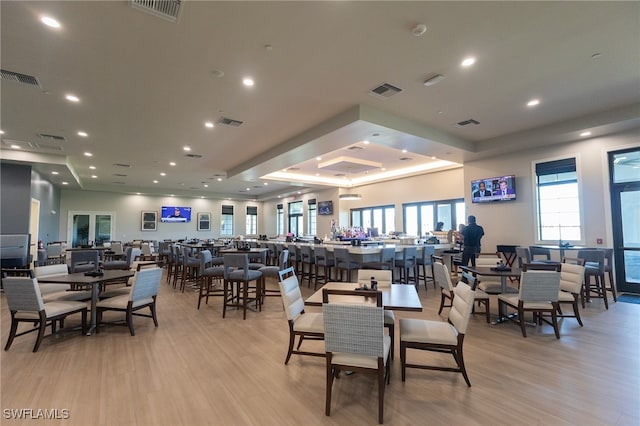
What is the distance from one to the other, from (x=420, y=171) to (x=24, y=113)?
10461 millimetres

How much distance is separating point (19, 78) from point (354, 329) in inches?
223

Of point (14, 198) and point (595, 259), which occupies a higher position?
point (14, 198)

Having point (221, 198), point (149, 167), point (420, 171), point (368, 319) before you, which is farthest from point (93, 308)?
point (221, 198)

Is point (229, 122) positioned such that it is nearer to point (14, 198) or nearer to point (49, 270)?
point (49, 270)

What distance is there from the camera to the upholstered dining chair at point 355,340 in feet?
7.02

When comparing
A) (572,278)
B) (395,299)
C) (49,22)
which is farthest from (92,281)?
(572,278)

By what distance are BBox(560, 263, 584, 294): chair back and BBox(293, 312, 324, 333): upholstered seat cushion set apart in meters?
3.98

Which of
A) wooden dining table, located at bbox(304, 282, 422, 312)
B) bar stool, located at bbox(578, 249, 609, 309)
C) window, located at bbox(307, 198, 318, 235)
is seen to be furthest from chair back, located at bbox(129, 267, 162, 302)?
window, located at bbox(307, 198, 318, 235)

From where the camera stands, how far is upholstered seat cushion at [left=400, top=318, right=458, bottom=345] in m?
2.58

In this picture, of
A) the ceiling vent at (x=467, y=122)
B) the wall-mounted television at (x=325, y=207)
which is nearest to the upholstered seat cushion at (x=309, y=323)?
the ceiling vent at (x=467, y=122)

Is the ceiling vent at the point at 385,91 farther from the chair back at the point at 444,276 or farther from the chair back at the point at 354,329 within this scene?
the chair back at the point at 354,329

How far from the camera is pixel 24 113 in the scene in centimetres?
538

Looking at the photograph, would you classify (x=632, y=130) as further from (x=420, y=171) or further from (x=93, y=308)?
(x=93, y=308)

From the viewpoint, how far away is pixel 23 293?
11.4 feet
